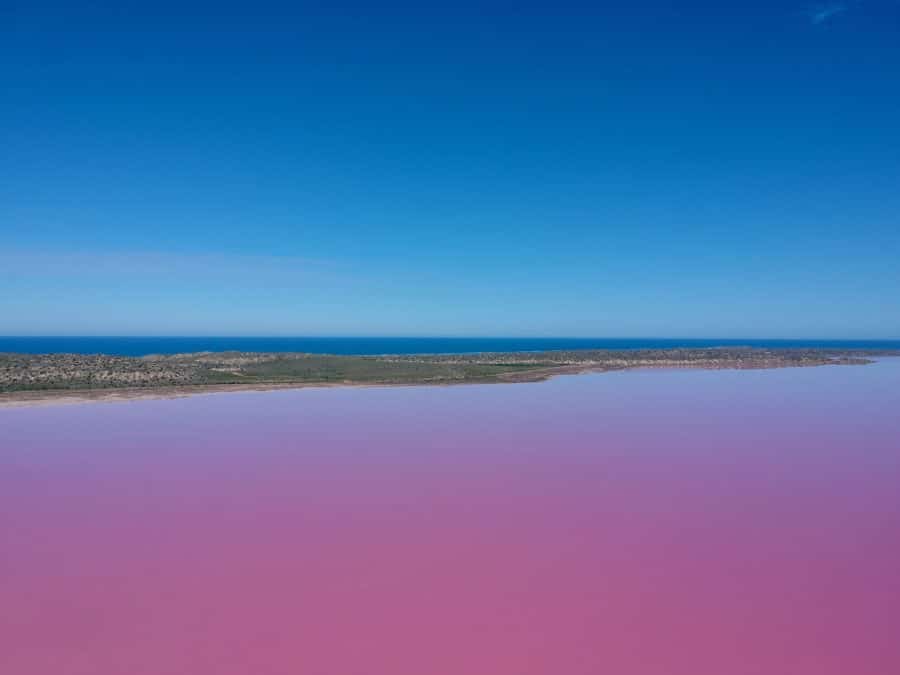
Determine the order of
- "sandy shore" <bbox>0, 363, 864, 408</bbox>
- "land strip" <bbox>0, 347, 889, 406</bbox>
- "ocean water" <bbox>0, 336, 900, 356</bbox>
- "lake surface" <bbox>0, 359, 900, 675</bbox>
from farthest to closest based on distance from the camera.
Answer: "ocean water" <bbox>0, 336, 900, 356</bbox> → "land strip" <bbox>0, 347, 889, 406</bbox> → "sandy shore" <bbox>0, 363, 864, 408</bbox> → "lake surface" <bbox>0, 359, 900, 675</bbox>

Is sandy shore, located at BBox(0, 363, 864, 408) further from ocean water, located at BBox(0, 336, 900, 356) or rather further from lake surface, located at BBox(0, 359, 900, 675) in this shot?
ocean water, located at BBox(0, 336, 900, 356)

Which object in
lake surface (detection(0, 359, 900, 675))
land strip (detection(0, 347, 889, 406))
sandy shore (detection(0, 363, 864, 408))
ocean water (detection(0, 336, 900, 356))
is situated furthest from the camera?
ocean water (detection(0, 336, 900, 356))

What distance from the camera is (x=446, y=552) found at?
302 inches

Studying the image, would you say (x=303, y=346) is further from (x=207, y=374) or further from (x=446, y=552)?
(x=446, y=552)

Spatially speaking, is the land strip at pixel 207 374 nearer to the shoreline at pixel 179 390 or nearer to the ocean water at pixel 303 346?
the shoreline at pixel 179 390

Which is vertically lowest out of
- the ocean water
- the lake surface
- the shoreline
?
the lake surface

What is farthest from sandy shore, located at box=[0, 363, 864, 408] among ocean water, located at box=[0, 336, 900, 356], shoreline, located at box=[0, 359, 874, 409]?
ocean water, located at box=[0, 336, 900, 356]

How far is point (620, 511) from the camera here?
30.5 ft

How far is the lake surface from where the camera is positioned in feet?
18.1

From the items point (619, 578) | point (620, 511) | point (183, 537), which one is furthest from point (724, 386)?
point (183, 537)

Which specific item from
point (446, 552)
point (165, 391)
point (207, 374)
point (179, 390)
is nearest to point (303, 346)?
point (207, 374)

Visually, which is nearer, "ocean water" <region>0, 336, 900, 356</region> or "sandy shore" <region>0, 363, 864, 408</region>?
"sandy shore" <region>0, 363, 864, 408</region>

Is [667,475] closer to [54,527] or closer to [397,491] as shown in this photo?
[397,491]

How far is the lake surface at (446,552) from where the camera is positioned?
18.1 feet
